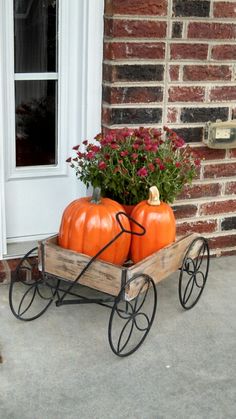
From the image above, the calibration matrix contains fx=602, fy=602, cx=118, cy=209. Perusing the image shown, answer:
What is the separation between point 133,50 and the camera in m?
2.82

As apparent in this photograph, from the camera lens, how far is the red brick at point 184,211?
126 inches

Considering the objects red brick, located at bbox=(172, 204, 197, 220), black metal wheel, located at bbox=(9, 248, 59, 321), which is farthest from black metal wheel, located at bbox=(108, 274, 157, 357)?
red brick, located at bbox=(172, 204, 197, 220)

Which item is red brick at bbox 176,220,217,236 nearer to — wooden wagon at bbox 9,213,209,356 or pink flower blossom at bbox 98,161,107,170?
wooden wagon at bbox 9,213,209,356

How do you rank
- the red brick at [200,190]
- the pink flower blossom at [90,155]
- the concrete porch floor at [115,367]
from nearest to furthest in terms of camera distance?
the concrete porch floor at [115,367] → the pink flower blossom at [90,155] → the red brick at [200,190]

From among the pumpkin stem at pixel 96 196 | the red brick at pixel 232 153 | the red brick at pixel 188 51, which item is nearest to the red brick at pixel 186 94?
the red brick at pixel 188 51

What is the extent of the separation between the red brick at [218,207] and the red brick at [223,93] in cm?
56

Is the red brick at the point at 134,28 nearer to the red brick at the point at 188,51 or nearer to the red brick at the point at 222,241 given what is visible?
the red brick at the point at 188,51

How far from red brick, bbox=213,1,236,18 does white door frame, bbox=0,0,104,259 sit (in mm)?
581

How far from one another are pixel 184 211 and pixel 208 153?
1.09 ft

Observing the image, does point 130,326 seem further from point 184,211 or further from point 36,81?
point 36,81

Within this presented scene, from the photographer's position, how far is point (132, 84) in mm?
2869

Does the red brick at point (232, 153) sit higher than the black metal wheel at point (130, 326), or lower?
higher

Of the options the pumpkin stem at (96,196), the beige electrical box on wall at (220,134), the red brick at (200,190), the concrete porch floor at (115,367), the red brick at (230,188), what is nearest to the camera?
the concrete porch floor at (115,367)

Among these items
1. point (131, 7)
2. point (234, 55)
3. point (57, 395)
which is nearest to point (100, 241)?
point (57, 395)
